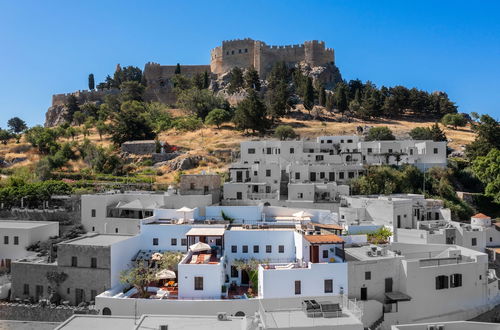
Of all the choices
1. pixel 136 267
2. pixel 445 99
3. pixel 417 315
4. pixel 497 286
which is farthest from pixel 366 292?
pixel 445 99

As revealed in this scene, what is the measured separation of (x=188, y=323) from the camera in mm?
14430

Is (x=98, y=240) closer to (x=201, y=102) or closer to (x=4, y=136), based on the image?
(x=201, y=102)

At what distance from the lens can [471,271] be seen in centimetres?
2277

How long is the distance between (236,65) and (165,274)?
63.7m

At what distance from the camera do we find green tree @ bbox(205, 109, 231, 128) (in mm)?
62250

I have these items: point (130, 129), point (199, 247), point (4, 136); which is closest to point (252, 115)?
point (130, 129)

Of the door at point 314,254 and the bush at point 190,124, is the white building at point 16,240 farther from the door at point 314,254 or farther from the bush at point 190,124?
the bush at point 190,124

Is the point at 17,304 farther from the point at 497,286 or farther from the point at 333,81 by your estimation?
the point at 333,81

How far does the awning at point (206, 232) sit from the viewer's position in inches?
957

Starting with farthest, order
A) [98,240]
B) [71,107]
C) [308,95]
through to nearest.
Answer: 1. [71,107]
2. [308,95]
3. [98,240]

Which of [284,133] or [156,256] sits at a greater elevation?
[284,133]

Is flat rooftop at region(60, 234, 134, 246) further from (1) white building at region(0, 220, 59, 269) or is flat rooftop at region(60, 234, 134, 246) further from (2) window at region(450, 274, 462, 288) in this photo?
(2) window at region(450, 274, 462, 288)

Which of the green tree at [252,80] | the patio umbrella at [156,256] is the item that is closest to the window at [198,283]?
the patio umbrella at [156,256]

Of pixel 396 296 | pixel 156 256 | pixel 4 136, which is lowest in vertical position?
pixel 396 296
